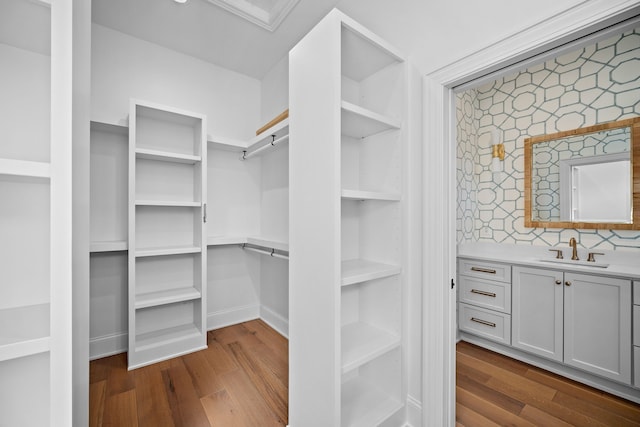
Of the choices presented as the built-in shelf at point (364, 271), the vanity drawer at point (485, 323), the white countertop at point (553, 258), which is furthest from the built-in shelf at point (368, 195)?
the vanity drawer at point (485, 323)

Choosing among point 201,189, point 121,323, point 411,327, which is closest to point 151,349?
point 121,323

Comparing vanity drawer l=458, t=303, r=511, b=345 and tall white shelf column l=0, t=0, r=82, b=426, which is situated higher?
tall white shelf column l=0, t=0, r=82, b=426

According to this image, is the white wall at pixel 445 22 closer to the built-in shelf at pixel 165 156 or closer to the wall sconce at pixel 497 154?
the built-in shelf at pixel 165 156

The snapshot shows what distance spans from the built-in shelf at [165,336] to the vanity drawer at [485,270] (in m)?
2.58

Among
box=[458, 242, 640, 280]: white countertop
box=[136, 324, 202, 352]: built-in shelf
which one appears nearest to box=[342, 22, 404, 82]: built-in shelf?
box=[458, 242, 640, 280]: white countertop

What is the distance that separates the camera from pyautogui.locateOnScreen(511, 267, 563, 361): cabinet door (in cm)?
206

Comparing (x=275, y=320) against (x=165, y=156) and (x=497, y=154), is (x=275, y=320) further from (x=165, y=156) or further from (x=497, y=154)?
(x=497, y=154)

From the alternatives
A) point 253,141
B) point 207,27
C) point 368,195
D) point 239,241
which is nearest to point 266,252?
point 239,241

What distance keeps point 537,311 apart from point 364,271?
5.91 ft

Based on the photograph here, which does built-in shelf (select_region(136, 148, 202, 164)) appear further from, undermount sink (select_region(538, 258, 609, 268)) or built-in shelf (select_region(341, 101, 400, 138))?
undermount sink (select_region(538, 258, 609, 268))

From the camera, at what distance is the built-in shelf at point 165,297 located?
2143mm

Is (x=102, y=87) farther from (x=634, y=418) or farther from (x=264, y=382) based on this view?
(x=634, y=418)

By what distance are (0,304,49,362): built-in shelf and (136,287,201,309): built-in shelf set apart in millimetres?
1450

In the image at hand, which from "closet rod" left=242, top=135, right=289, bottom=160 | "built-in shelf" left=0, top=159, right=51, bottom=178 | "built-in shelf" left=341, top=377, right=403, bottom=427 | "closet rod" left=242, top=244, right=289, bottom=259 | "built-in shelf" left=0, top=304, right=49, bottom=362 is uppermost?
"closet rod" left=242, top=135, right=289, bottom=160
